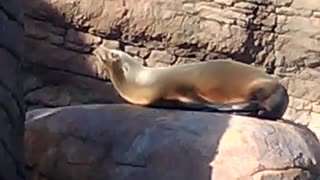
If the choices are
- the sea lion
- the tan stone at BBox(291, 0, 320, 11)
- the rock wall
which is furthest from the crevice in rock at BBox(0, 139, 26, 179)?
the tan stone at BBox(291, 0, 320, 11)

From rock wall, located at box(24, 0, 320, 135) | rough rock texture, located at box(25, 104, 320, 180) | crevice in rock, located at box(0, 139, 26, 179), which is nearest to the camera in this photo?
crevice in rock, located at box(0, 139, 26, 179)

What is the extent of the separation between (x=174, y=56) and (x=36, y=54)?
76 centimetres

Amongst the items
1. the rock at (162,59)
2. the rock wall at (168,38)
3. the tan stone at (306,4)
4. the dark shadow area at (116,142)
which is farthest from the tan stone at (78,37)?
the dark shadow area at (116,142)

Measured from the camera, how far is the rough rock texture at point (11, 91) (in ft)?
6.20

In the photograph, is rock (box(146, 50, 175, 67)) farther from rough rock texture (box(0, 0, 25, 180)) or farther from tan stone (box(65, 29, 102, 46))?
rough rock texture (box(0, 0, 25, 180))

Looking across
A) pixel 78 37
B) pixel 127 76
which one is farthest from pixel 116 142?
pixel 78 37

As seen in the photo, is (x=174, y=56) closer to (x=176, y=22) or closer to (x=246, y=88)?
(x=176, y=22)

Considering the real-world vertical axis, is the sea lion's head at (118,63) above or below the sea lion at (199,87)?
above

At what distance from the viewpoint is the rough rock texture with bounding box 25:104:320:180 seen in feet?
8.58

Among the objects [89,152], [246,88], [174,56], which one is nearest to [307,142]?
[246,88]

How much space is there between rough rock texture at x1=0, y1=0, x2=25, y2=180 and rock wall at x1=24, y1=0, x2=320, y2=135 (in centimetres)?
326

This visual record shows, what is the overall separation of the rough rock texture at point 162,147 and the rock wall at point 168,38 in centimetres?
248

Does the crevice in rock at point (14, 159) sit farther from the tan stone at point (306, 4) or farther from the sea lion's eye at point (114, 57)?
the tan stone at point (306, 4)

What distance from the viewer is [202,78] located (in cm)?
291
